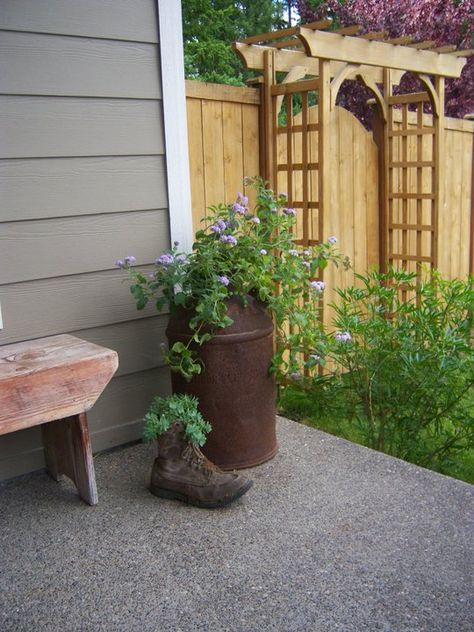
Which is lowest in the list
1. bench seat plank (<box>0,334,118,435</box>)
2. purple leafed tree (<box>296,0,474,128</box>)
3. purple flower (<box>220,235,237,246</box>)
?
bench seat plank (<box>0,334,118,435</box>)

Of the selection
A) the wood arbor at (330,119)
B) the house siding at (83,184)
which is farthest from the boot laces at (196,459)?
the wood arbor at (330,119)

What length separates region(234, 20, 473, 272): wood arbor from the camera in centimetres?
385

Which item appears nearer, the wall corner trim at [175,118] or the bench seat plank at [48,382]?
the bench seat plank at [48,382]

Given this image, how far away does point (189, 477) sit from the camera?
2494mm

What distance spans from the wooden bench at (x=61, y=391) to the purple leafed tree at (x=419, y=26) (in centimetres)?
704

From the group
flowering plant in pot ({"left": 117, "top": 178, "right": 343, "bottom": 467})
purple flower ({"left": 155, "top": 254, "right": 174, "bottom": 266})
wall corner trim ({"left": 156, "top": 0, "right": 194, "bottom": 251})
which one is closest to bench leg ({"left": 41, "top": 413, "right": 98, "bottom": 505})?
flowering plant in pot ({"left": 117, "top": 178, "right": 343, "bottom": 467})

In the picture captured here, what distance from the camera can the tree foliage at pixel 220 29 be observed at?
35.7 ft

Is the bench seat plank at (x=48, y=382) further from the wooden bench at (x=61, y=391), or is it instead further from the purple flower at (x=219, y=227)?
the purple flower at (x=219, y=227)

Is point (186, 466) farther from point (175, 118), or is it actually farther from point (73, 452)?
point (175, 118)

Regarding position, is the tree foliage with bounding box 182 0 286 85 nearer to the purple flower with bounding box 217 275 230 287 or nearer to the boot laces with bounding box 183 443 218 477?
the purple flower with bounding box 217 275 230 287

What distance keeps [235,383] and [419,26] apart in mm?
7326

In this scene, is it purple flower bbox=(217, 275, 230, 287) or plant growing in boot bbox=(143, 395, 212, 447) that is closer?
plant growing in boot bbox=(143, 395, 212, 447)

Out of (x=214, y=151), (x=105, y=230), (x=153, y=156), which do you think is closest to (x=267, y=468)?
(x=105, y=230)

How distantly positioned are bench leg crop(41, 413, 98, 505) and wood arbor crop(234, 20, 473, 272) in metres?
1.84
